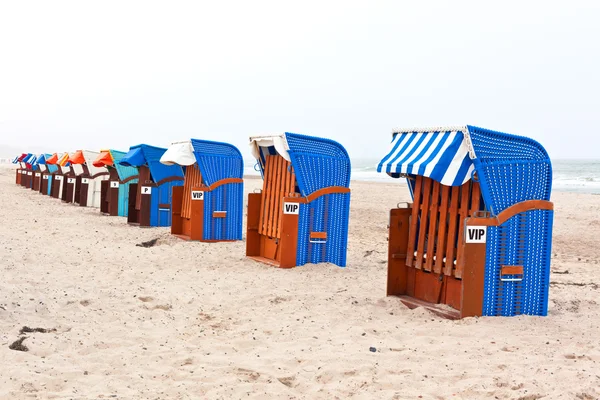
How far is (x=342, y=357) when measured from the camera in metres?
5.28

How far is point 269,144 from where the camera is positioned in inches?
403

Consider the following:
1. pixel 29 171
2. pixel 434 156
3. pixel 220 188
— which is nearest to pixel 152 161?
pixel 220 188

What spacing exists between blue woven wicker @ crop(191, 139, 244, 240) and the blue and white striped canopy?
19.8 ft

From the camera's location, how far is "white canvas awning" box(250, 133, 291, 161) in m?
9.66

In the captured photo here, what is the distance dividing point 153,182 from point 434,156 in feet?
34.0

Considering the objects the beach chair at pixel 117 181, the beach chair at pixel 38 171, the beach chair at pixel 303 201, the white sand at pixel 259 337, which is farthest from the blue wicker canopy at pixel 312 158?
the beach chair at pixel 38 171

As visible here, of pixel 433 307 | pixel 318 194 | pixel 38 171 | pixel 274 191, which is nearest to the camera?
pixel 433 307

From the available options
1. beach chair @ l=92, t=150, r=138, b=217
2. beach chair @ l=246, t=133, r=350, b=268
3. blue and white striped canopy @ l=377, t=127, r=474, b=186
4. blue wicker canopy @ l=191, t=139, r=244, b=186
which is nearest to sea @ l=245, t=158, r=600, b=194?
beach chair @ l=92, t=150, r=138, b=217

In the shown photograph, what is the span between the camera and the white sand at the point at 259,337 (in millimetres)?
4574

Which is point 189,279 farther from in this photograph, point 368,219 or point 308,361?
point 368,219

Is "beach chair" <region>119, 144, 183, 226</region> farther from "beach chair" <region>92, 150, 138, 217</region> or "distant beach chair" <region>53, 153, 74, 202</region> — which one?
"distant beach chair" <region>53, 153, 74, 202</region>

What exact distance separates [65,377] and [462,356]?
127 inches

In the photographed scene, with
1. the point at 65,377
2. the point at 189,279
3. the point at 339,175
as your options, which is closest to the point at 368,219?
the point at 339,175

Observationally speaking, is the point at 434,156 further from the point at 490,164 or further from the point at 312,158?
the point at 312,158
